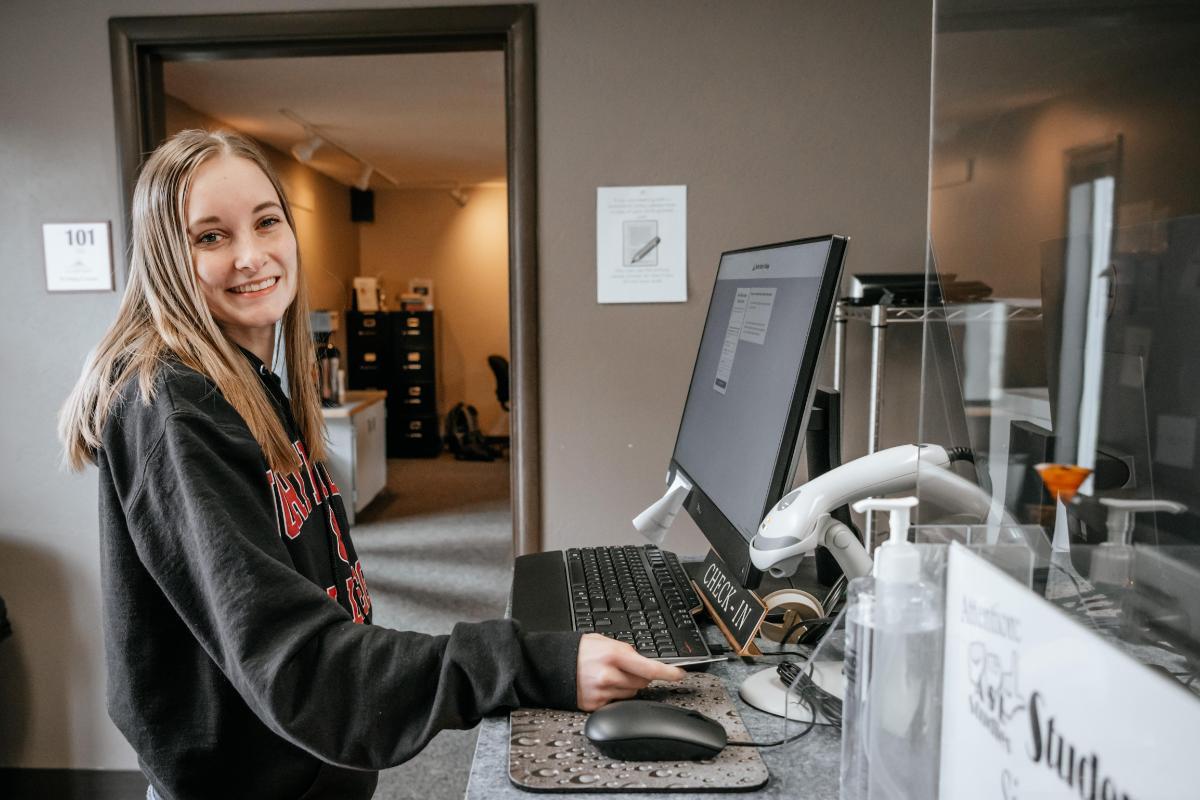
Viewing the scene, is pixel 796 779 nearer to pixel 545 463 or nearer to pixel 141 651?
pixel 141 651

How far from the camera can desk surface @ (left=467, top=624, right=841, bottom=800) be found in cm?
70

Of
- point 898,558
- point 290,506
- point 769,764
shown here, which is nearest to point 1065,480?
point 898,558

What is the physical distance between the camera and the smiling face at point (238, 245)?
1.08 m

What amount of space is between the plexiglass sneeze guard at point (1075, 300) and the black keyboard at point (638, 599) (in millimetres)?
413

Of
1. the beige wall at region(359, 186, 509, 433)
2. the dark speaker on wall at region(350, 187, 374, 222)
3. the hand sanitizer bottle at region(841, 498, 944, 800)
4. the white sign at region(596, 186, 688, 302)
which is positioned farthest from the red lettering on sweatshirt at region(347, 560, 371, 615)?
the dark speaker on wall at region(350, 187, 374, 222)

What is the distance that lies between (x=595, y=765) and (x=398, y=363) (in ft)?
27.3

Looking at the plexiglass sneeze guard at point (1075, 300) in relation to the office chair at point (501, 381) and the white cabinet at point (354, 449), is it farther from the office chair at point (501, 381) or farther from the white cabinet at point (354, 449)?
the office chair at point (501, 381)

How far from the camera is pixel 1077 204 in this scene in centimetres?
59

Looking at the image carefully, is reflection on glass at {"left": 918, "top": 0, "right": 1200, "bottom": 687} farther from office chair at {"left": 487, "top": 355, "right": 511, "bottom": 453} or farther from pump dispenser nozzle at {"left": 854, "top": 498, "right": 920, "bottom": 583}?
office chair at {"left": 487, "top": 355, "right": 511, "bottom": 453}

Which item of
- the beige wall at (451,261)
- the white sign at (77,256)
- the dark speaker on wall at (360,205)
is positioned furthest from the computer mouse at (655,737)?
the dark speaker on wall at (360,205)

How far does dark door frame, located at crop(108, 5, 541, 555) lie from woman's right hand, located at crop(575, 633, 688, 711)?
142 cm

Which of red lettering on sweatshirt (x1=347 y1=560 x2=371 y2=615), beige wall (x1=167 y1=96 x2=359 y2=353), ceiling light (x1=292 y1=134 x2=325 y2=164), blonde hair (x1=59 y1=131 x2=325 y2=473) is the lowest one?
red lettering on sweatshirt (x1=347 y1=560 x2=371 y2=615)

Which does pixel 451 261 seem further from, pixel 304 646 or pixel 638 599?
pixel 304 646

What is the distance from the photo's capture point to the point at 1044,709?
0.44m
